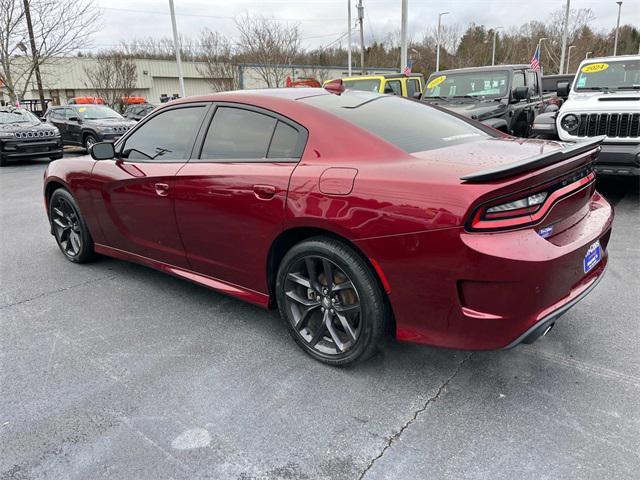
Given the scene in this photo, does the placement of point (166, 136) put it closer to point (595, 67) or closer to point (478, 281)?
point (478, 281)

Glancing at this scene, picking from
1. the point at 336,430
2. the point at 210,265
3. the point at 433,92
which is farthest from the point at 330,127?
the point at 433,92

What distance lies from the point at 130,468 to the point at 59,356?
4.29ft

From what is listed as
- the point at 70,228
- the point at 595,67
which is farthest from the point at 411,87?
the point at 70,228

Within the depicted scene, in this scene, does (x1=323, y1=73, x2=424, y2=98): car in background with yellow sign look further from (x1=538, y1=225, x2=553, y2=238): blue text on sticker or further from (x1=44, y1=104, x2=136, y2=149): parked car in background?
(x1=538, y1=225, x2=553, y2=238): blue text on sticker

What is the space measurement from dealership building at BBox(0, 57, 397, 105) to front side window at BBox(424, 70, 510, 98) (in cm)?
2246

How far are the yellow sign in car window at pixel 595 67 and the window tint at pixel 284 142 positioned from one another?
707 centimetres

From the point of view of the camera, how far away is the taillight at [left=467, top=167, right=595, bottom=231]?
2.18 metres

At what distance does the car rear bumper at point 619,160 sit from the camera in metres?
6.01

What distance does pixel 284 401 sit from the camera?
261 cm

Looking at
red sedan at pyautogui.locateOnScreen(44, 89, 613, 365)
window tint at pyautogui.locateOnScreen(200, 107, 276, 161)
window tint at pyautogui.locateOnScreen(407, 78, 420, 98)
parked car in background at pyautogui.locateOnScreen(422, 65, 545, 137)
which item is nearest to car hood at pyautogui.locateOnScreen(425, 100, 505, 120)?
parked car in background at pyautogui.locateOnScreen(422, 65, 545, 137)

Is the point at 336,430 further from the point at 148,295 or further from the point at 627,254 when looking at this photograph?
the point at 627,254

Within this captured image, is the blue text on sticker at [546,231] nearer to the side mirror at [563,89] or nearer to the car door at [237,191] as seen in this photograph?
the car door at [237,191]

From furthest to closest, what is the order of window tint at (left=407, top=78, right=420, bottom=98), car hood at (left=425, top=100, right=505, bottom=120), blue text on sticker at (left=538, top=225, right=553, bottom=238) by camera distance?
window tint at (left=407, top=78, right=420, bottom=98) < car hood at (left=425, top=100, right=505, bottom=120) < blue text on sticker at (left=538, top=225, right=553, bottom=238)

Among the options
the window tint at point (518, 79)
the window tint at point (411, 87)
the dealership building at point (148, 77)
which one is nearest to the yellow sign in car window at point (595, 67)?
the window tint at point (518, 79)
